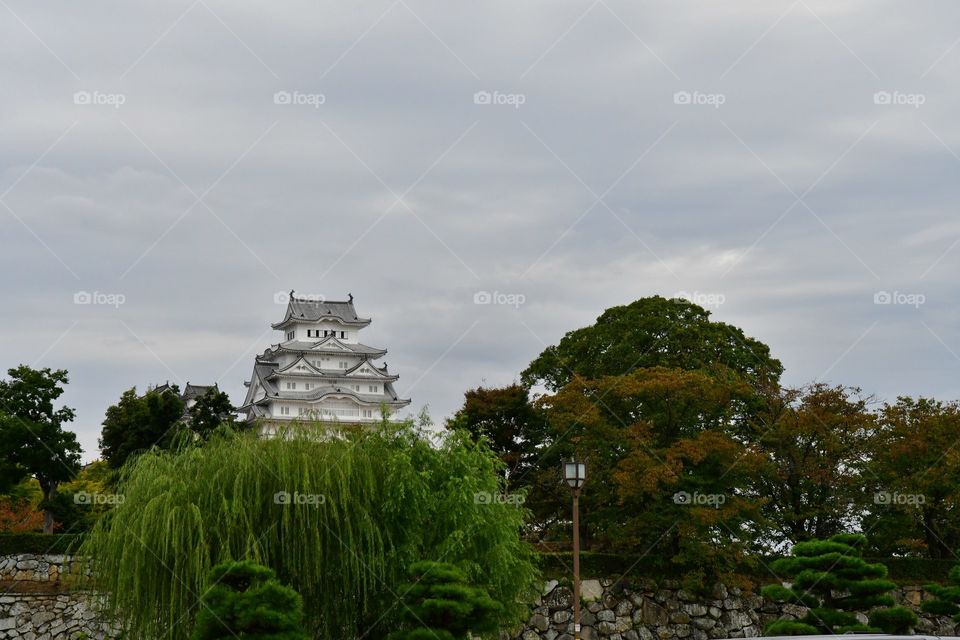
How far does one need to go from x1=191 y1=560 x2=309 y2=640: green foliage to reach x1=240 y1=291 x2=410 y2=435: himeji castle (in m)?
41.4

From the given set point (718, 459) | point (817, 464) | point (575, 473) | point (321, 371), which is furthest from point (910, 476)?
point (321, 371)

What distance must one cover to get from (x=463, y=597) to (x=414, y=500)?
2.93 meters

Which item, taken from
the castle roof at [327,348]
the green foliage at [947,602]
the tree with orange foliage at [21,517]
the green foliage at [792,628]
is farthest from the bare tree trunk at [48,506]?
the castle roof at [327,348]

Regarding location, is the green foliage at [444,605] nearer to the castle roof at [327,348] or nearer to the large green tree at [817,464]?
the large green tree at [817,464]

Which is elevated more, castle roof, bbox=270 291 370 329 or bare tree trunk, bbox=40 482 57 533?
castle roof, bbox=270 291 370 329

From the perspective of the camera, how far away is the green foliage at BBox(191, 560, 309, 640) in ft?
49.7

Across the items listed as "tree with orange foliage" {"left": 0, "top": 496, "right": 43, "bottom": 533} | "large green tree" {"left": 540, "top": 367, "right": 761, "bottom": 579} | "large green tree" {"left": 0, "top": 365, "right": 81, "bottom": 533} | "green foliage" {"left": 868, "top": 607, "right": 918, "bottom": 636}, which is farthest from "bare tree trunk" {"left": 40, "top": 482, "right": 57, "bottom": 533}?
"green foliage" {"left": 868, "top": 607, "right": 918, "bottom": 636}

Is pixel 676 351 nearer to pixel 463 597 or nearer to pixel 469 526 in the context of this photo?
pixel 469 526

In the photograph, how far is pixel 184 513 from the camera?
720 inches

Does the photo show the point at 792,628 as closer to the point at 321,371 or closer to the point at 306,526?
the point at 306,526

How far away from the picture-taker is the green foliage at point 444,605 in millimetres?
16938

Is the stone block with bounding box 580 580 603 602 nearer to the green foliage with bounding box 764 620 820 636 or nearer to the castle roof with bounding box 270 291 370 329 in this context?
the green foliage with bounding box 764 620 820 636

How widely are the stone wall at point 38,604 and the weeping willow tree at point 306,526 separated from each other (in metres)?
7.17

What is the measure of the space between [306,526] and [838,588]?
10379 mm
